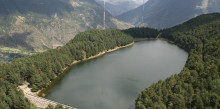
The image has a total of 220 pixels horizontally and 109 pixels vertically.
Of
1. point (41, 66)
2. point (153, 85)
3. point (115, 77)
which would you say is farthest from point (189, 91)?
point (41, 66)

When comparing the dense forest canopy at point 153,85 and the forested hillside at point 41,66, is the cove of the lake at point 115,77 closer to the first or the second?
the forested hillside at point 41,66

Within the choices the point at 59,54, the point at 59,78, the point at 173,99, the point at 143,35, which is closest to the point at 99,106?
the point at 173,99

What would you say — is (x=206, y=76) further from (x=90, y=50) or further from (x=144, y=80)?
(x=90, y=50)

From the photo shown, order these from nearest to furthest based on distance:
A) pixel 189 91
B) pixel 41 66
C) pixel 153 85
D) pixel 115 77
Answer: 1. pixel 189 91
2. pixel 153 85
3. pixel 41 66
4. pixel 115 77

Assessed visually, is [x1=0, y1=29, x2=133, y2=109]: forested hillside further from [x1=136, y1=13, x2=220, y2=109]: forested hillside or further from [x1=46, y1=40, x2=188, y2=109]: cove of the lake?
[x1=136, y1=13, x2=220, y2=109]: forested hillside

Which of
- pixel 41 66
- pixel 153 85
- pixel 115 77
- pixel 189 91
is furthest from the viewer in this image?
pixel 115 77

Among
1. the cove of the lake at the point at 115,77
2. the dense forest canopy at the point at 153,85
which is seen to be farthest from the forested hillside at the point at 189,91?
the cove of the lake at the point at 115,77

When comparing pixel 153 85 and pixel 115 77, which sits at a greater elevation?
pixel 153 85

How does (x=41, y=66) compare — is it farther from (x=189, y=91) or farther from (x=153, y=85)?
(x=189, y=91)
